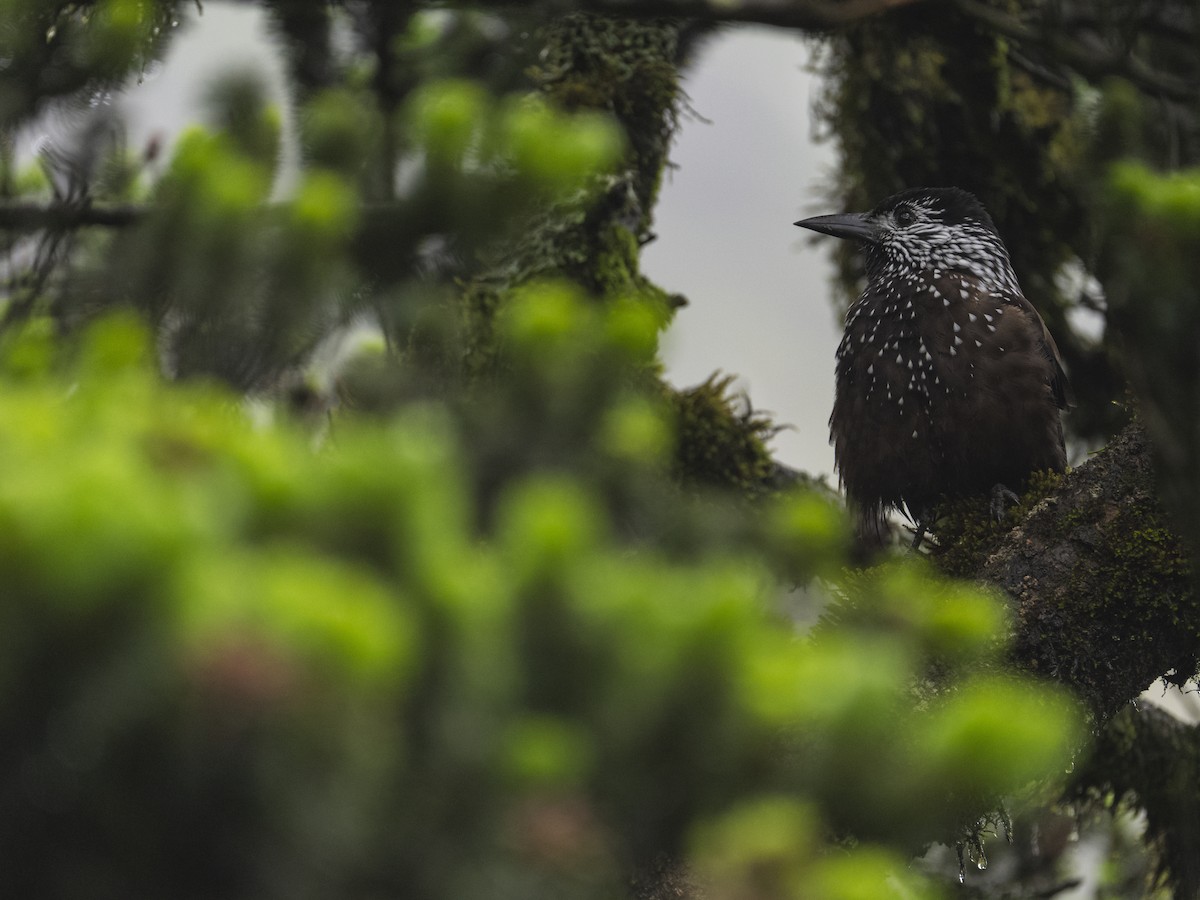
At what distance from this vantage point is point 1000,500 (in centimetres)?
371

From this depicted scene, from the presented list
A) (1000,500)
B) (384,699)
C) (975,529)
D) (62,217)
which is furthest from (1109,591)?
(62,217)

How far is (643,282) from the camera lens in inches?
188

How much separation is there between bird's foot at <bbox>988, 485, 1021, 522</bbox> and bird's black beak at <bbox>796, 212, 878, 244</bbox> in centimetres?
127

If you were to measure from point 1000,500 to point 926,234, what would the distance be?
1.33 metres

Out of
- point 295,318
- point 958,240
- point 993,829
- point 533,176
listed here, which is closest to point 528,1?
point 533,176

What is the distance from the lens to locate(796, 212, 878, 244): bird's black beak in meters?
4.75

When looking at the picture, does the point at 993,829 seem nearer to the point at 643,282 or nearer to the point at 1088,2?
the point at 643,282

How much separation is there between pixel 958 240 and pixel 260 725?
381cm

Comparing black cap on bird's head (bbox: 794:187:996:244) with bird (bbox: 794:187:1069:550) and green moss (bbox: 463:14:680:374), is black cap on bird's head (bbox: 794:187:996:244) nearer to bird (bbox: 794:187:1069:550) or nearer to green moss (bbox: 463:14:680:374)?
bird (bbox: 794:187:1069:550)

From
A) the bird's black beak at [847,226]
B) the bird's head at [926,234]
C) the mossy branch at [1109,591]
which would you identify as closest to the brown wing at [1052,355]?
the bird's head at [926,234]

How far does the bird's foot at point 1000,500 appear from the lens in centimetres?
361

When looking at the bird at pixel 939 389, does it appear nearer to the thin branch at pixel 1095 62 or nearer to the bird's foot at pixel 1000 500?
the bird's foot at pixel 1000 500

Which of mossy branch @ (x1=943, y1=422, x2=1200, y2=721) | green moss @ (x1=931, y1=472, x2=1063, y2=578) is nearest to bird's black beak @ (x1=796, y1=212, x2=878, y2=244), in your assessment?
green moss @ (x1=931, y1=472, x2=1063, y2=578)

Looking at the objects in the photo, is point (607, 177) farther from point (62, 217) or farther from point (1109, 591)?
point (1109, 591)
